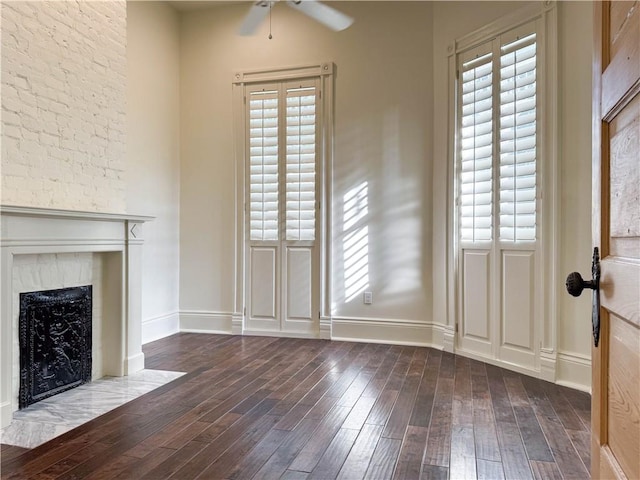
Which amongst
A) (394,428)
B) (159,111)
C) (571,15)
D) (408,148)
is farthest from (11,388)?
(571,15)

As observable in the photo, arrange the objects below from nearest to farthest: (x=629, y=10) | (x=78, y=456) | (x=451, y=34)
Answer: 1. (x=629, y=10)
2. (x=78, y=456)
3. (x=451, y=34)

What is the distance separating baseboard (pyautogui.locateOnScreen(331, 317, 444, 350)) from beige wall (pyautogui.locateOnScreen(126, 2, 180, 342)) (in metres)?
1.98

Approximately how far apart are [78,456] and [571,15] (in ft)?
14.1

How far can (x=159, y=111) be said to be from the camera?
16.2 feet

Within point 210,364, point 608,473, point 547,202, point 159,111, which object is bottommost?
point 210,364

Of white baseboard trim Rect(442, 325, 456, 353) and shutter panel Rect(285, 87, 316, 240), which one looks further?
shutter panel Rect(285, 87, 316, 240)

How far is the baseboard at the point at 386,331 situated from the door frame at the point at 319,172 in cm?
16

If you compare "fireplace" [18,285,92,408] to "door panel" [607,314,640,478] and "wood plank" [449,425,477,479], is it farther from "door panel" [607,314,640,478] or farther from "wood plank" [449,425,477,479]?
"door panel" [607,314,640,478]

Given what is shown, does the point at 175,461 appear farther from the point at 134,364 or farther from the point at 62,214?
the point at 62,214

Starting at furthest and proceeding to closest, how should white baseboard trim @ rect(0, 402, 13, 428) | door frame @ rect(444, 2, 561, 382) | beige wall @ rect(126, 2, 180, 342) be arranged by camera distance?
beige wall @ rect(126, 2, 180, 342)
door frame @ rect(444, 2, 561, 382)
white baseboard trim @ rect(0, 402, 13, 428)

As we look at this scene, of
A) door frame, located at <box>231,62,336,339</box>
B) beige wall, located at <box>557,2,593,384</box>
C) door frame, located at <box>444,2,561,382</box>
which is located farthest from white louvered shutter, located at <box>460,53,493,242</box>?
door frame, located at <box>231,62,336,339</box>

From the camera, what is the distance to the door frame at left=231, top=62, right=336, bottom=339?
15.9 feet

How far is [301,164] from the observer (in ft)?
16.2

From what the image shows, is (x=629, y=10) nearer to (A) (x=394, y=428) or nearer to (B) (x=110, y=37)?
(A) (x=394, y=428)
